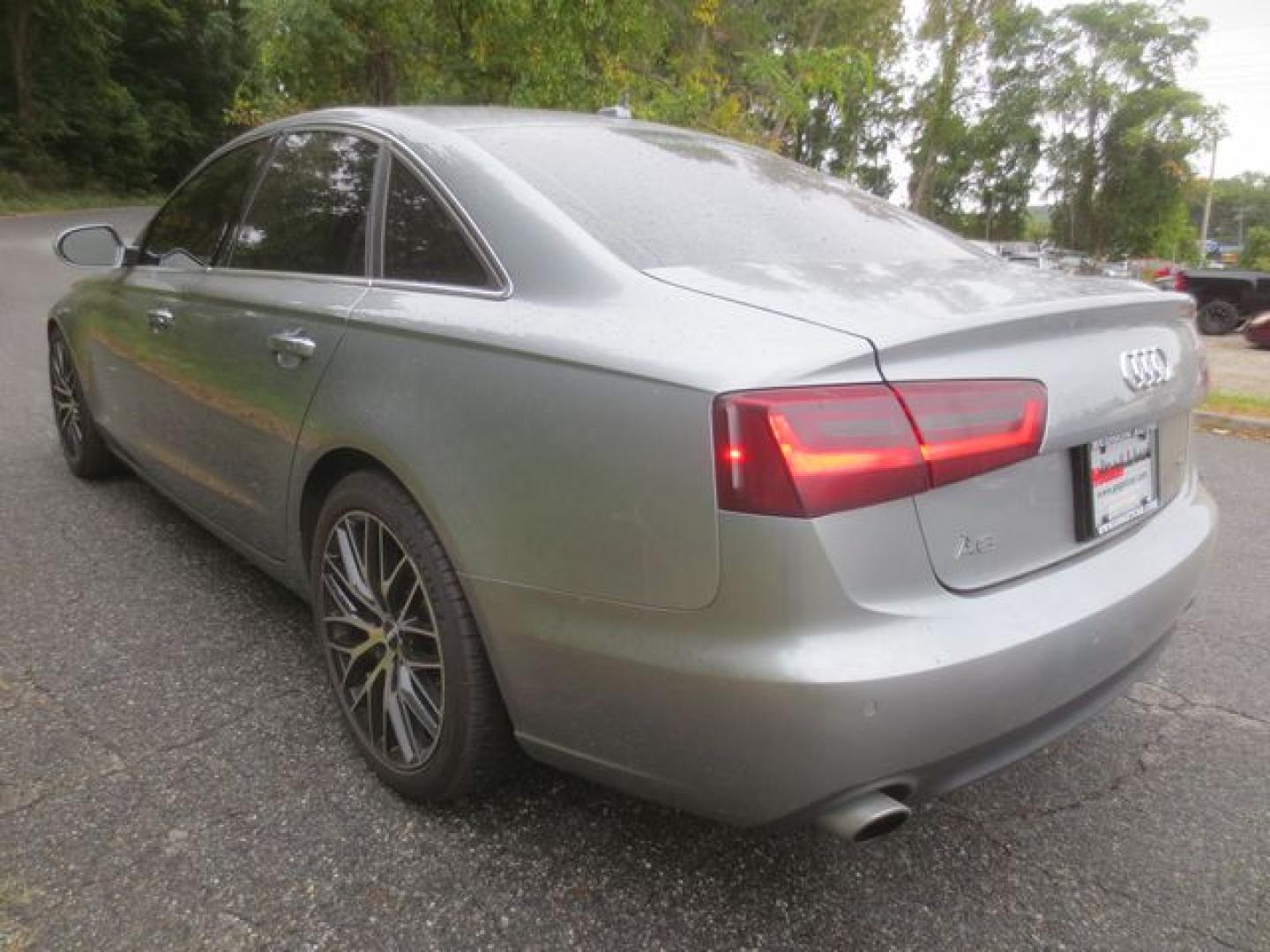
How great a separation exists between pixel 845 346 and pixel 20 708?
227 cm

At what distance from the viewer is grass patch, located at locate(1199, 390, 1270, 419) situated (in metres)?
6.93

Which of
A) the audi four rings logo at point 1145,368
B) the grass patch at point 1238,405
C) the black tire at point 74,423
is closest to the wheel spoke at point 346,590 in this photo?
the audi four rings logo at point 1145,368

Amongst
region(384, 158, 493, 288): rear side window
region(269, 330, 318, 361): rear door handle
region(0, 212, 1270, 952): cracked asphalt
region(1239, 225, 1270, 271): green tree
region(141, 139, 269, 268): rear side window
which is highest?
region(141, 139, 269, 268): rear side window

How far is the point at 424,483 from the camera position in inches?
73.3

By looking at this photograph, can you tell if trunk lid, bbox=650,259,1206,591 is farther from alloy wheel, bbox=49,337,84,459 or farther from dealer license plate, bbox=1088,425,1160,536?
alloy wheel, bbox=49,337,84,459

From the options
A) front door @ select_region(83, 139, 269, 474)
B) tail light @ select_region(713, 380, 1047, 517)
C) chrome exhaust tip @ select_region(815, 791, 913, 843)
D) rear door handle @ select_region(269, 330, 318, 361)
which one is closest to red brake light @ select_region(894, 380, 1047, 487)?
tail light @ select_region(713, 380, 1047, 517)

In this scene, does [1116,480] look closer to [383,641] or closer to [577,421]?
[577,421]

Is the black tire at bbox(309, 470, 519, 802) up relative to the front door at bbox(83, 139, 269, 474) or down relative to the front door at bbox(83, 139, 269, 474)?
down

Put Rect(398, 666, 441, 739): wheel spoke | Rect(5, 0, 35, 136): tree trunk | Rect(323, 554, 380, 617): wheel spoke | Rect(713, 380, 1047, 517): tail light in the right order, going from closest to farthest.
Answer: Rect(713, 380, 1047, 517): tail light → Rect(398, 666, 441, 739): wheel spoke → Rect(323, 554, 380, 617): wheel spoke → Rect(5, 0, 35, 136): tree trunk

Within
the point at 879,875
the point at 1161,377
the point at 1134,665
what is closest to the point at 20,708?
the point at 879,875

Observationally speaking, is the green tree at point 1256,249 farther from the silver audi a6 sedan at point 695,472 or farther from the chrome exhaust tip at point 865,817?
the chrome exhaust tip at point 865,817

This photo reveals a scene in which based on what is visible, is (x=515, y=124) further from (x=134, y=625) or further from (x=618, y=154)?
(x=134, y=625)

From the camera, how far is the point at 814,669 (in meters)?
1.39

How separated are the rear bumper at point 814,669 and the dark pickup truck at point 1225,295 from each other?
49.8ft
